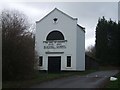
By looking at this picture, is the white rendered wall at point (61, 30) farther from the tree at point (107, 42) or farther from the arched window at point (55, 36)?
the tree at point (107, 42)

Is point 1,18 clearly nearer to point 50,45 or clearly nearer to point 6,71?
point 6,71

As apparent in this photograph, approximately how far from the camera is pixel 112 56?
81000mm

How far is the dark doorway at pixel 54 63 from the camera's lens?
5453 centimetres

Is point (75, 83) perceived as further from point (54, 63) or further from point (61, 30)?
point (54, 63)

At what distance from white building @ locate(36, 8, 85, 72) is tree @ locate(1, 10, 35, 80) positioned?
27.6 metres

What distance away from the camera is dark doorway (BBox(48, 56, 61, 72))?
179ft

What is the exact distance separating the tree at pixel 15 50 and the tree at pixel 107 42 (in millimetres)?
56513

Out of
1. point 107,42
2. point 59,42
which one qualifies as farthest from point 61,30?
point 107,42

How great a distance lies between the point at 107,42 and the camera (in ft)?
276

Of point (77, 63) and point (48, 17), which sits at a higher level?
point (48, 17)

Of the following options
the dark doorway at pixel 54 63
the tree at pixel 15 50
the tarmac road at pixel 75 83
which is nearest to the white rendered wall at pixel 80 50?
the dark doorway at pixel 54 63

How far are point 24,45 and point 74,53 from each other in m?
29.4

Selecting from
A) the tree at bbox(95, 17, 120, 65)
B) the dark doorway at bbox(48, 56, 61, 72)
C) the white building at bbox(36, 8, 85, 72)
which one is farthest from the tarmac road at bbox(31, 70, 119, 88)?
the tree at bbox(95, 17, 120, 65)

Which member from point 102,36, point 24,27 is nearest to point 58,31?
point 24,27
